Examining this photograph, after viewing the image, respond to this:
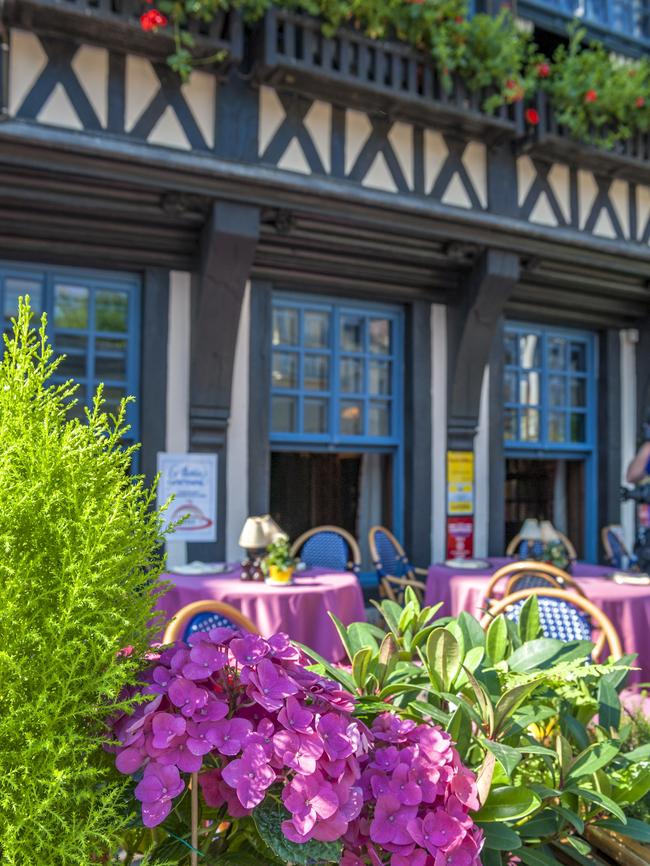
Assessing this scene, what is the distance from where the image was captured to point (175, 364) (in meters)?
4.91

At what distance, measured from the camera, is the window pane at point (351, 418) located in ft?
18.6

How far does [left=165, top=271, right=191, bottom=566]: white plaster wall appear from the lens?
192 inches

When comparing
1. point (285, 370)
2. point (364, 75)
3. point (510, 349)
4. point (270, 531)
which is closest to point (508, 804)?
point (270, 531)

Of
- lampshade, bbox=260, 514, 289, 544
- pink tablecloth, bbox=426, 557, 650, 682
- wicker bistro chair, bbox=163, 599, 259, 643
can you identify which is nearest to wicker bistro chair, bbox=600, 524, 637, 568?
pink tablecloth, bbox=426, 557, 650, 682

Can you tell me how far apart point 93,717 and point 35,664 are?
0.09 metres

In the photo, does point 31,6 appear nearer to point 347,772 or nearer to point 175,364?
point 175,364

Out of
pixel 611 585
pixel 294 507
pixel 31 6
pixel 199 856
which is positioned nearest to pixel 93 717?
pixel 199 856

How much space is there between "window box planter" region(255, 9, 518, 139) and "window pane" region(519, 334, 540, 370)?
2024mm

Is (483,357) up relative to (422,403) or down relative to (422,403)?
up

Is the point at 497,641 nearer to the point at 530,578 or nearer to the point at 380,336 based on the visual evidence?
the point at 530,578

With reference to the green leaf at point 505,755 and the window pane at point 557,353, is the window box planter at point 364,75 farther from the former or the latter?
the green leaf at point 505,755

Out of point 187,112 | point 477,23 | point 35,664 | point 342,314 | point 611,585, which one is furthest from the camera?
point 342,314

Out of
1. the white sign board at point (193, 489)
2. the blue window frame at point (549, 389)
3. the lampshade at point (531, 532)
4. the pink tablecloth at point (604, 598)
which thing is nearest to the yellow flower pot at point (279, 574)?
the pink tablecloth at point (604, 598)

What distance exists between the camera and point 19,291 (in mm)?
4633
